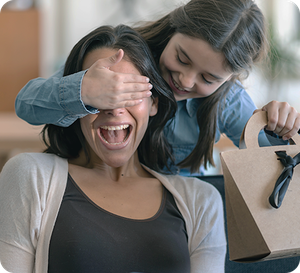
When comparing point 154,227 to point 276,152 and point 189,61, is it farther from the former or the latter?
point 189,61

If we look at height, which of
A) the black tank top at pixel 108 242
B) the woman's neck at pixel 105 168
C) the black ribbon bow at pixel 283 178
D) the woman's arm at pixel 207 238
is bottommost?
the woman's arm at pixel 207 238

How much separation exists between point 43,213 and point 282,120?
0.78m

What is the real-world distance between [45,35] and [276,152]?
348cm

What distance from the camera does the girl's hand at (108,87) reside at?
912 mm

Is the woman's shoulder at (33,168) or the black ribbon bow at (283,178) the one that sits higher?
the black ribbon bow at (283,178)

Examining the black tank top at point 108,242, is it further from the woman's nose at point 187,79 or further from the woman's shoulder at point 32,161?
the woman's nose at point 187,79

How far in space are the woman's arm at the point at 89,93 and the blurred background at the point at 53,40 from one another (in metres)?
2.15

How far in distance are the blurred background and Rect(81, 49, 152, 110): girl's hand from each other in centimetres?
220

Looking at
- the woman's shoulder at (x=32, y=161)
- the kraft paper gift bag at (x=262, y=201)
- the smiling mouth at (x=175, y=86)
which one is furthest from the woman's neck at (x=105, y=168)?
the kraft paper gift bag at (x=262, y=201)

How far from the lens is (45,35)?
3795 mm

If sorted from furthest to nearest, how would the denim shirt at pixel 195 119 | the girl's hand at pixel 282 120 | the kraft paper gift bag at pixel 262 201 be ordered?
the denim shirt at pixel 195 119 → the girl's hand at pixel 282 120 → the kraft paper gift bag at pixel 262 201

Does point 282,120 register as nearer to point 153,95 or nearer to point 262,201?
point 262,201

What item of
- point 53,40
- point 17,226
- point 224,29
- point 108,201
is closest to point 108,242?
point 108,201

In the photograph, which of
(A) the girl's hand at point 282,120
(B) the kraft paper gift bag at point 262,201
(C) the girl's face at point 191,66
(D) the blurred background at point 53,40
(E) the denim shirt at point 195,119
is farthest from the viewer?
(D) the blurred background at point 53,40
